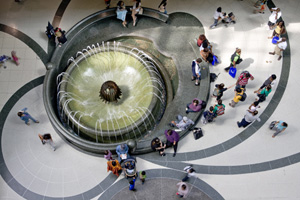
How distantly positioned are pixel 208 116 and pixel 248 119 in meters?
1.53

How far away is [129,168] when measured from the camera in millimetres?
10422

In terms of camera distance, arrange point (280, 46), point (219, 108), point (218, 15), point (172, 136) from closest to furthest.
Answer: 1. point (172, 136)
2. point (219, 108)
3. point (280, 46)
4. point (218, 15)

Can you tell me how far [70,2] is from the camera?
15336 mm

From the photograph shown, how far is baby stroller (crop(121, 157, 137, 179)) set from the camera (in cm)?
1043

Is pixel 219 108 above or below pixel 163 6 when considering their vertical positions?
below

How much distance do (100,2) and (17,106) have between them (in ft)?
22.0

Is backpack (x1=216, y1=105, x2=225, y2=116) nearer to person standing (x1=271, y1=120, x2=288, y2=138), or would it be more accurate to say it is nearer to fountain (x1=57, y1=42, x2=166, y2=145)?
person standing (x1=271, y1=120, x2=288, y2=138)

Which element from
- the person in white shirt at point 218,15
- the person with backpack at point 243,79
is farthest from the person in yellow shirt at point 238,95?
the person in white shirt at point 218,15

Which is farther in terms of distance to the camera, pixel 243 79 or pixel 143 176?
pixel 243 79

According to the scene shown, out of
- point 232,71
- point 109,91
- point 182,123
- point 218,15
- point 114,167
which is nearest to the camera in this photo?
point 114,167

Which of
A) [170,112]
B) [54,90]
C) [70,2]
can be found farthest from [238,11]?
[54,90]

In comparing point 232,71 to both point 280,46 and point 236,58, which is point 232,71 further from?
point 280,46

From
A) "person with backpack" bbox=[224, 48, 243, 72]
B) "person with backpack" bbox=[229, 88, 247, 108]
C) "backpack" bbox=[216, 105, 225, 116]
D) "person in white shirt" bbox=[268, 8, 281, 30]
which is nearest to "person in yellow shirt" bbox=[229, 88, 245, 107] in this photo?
"person with backpack" bbox=[229, 88, 247, 108]

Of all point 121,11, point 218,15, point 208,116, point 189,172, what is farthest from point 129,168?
point 218,15
